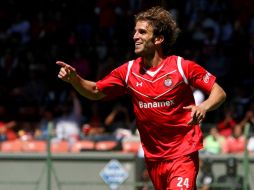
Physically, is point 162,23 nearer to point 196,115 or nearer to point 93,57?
point 196,115

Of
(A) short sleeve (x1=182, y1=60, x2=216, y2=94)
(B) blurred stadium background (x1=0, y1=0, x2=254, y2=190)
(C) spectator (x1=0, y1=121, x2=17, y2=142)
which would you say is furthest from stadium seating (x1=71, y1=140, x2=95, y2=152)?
(A) short sleeve (x1=182, y1=60, x2=216, y2=94)

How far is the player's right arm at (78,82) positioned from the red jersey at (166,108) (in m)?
0.38

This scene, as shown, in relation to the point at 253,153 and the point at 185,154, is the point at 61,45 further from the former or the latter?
the point at 185,154

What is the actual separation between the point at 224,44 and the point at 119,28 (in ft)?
8.59

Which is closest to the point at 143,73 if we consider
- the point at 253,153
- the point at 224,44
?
the point at 253,153

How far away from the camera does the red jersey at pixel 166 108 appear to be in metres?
8.02

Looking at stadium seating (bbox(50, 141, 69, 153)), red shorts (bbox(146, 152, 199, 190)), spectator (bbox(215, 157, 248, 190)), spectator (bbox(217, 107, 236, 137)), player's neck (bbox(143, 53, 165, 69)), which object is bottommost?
spectator (bbox(215, 157, 248, 190))

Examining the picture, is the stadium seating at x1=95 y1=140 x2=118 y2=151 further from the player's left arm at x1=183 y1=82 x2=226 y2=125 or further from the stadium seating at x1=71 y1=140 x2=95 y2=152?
the player's left arm at x1=183 y1=82 x2=226 y2=125

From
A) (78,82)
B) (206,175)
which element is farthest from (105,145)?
(78,82)

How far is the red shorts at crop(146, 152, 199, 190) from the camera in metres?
7.89

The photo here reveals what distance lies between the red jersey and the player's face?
19 cm

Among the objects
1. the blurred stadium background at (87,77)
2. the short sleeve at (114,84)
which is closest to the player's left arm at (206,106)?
the short sleeve at (114,84)

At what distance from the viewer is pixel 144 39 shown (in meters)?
8.06

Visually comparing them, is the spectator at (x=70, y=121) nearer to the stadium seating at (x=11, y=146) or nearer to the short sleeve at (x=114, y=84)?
the stadium seating at (x=11, y=146)
